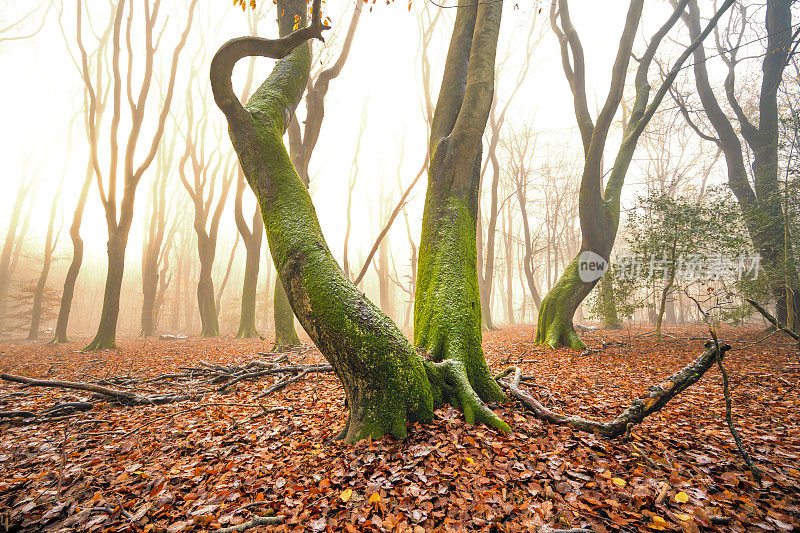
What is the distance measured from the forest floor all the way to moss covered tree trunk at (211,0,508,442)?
229 millimetres

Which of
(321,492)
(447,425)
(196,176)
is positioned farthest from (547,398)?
(196,176)

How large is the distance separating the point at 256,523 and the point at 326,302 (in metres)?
1.49

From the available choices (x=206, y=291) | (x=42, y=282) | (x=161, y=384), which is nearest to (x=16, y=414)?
(x=161, y=384)

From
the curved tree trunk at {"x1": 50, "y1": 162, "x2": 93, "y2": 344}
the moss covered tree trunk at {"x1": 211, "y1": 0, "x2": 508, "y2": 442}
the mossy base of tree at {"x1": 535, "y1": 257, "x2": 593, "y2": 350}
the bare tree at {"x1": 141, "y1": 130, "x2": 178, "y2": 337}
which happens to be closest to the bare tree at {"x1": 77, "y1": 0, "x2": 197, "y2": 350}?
the curved tree trunk at {"x1": 50, "y1": 162, "x2": 93, "y2": 344}

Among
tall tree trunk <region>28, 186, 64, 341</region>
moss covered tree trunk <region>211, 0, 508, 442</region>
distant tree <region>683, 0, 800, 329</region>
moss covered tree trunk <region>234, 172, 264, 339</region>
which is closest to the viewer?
moss covered tree trunk <region>211, 0, 508, 442</region>

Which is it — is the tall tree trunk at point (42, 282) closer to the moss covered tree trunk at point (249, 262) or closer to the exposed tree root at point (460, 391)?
the moss covered tree trunk at point (249, 262)

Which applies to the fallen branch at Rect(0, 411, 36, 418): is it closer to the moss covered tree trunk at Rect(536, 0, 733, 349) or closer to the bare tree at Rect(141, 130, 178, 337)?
the moss covered tree trunk at Rect(536, 0, 733, 349)

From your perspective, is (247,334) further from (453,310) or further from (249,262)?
(453,310)

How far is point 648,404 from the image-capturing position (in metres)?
2.63

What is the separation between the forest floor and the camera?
2.00 m

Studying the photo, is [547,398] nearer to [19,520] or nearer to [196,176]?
[19,520]

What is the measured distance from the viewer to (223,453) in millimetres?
2879

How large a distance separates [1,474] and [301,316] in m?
2.80

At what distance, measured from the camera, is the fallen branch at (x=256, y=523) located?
194 centimetres
